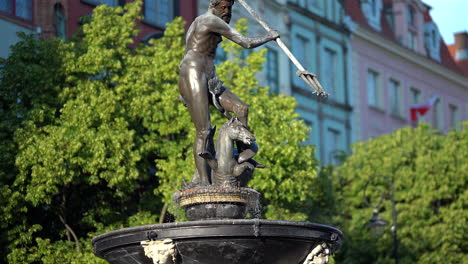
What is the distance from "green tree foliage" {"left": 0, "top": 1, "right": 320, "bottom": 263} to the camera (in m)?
26.6

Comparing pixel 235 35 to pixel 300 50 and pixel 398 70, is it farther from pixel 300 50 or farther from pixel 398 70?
pixel 398 70

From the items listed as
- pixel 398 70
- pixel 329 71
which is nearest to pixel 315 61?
pixel 329 71

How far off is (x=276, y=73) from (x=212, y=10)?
28.2m

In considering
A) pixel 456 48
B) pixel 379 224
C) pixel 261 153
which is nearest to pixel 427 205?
pixel 379 224

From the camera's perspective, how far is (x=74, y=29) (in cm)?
3400

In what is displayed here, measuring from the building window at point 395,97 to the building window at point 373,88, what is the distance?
99 cm

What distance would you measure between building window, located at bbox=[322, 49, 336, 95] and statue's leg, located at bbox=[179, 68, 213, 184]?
3173 cm

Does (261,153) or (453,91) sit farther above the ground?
(453,91)

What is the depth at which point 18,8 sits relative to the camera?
32.9m

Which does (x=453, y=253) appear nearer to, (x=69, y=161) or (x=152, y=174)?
(x=152, y=174)

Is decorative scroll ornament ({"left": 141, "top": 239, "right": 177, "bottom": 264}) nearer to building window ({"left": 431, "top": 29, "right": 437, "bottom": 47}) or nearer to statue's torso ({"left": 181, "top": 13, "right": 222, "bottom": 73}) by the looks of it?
statue's torso ({"left": 181, "top": 13, "right": 222, "bottom": 73})

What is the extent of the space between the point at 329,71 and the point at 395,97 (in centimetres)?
584

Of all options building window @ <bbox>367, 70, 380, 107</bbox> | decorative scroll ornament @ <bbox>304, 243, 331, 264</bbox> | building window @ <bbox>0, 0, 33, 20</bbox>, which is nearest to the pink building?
building window @ <bbox>367, 70, 380, 107</bbox>

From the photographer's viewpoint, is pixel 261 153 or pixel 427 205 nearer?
pixel 261 153
